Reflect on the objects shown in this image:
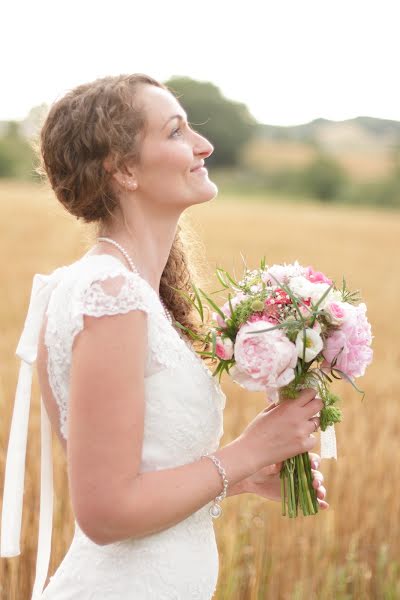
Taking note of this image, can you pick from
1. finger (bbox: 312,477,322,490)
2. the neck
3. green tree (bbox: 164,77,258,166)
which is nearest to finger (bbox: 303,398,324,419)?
finger (bbox: 312,477,322,490)

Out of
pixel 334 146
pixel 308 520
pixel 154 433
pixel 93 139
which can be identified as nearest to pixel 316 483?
pixel 154 433

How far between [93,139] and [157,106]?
0.16m

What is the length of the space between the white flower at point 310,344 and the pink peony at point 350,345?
2.7 inches

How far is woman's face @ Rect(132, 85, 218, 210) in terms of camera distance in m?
1.82

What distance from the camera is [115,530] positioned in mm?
1575

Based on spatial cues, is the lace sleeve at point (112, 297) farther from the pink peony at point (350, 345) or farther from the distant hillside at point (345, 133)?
the distant hillside at point (345, 133)

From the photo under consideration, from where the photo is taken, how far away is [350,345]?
1.85 metres

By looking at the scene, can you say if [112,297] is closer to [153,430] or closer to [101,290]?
[101,290]

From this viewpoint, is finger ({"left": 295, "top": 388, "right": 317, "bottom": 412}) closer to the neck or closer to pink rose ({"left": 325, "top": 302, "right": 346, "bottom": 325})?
pink rose ({"left": 325, "top": 302, "right": 346, "bottom": 325})

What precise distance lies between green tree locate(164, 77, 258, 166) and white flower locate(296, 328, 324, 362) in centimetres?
5509

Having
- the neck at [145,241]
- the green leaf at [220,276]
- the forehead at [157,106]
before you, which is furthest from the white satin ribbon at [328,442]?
the forehead at [157,106]

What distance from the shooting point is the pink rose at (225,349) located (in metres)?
1.80

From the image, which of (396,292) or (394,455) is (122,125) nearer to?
(394,455)

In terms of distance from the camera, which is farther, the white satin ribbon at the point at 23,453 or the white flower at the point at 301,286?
the white satin ribbon at the point at 23,453
